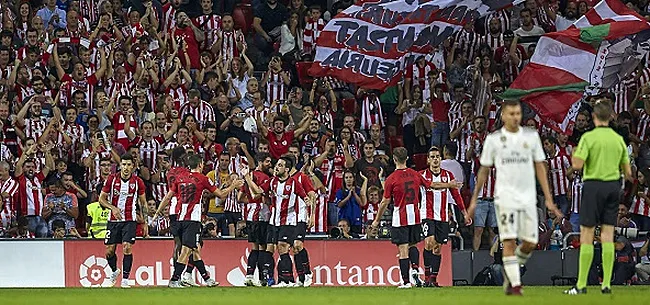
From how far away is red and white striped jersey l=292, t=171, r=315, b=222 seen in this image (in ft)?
82.9

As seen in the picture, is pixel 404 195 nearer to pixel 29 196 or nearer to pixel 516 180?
pixel 516 180

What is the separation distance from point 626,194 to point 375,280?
588 centimetres

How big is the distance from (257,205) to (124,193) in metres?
2.68

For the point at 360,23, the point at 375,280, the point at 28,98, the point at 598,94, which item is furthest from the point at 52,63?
the point at 598,94

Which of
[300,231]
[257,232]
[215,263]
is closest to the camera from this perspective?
[300,231]

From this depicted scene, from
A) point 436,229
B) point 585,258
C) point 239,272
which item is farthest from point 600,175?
point 239,272

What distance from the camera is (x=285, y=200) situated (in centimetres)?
2533

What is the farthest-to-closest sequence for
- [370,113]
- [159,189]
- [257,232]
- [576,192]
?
[370,113]
[576,192]
[159,189]
[257,232]

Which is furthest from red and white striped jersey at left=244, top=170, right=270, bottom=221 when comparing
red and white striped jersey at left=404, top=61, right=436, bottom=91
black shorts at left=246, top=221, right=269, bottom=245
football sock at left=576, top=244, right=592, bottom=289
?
football sock at left=576, top=244, right=592, bottom=289

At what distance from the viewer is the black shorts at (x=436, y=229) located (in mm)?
24359

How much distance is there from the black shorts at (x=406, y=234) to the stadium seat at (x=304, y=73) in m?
7.74

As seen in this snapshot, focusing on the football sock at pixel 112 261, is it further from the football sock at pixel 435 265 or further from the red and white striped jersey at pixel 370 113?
the red and white striped jersey at pixel 370 113

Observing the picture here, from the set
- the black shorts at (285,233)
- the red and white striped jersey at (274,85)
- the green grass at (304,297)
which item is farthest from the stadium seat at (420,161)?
the green grass at (304,297)

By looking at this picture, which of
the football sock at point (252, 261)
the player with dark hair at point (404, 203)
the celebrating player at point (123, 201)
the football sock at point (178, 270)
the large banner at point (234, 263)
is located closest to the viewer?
the player with dark hair at point (404, 203)
